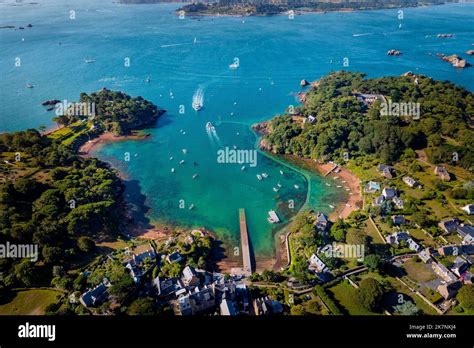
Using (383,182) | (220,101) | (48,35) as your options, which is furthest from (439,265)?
(48,35)

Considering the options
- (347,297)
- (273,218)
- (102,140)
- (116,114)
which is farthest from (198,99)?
(347,297)

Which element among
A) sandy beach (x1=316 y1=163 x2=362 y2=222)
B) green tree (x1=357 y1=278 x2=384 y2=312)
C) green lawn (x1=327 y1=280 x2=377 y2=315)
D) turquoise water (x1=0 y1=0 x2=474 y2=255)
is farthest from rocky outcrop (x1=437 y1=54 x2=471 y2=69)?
green tree (x1=357 y1=278 x2=384 y2=312)

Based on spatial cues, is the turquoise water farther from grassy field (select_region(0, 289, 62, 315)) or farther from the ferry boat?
grassy field (select_region(0, 289, 62, 315))

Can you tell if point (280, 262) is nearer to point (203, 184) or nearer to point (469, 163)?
point (203, 184)

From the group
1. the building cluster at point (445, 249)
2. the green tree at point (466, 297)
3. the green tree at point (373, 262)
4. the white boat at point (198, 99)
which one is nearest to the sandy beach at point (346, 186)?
the building cluster at point (445, 249)

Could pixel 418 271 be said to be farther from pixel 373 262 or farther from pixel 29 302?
pixel 29 302

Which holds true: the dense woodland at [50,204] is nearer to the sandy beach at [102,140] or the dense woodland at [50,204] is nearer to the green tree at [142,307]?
the sandy beach at [102,140]
